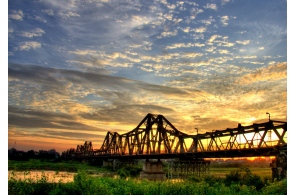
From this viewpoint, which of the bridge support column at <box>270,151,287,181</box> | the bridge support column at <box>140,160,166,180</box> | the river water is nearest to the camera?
the river water

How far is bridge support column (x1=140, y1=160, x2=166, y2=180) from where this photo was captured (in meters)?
42.2

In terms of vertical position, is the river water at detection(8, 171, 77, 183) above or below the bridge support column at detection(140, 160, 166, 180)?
above

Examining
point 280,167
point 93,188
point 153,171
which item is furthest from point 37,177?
point 153,171

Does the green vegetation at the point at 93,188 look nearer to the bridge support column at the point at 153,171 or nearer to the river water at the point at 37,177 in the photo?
the river water at the point at 37,177

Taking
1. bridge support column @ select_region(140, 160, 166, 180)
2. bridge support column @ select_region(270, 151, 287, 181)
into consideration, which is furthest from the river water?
bridge support column @ select_region(270, 151, 287, 181)

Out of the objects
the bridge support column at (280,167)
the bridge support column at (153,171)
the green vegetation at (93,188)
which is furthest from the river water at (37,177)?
the bridge support column at (280,167)

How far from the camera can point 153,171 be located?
44438mm

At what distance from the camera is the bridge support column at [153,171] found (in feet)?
139

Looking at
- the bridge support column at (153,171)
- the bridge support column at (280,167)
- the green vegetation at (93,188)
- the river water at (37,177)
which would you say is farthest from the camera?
the bridge support column at (153,171)

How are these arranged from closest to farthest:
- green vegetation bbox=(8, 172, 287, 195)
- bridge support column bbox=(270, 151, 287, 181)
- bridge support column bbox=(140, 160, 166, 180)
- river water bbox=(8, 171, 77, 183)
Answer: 1. green vegetation bbox=(8, 172, 287, 195)
2. river water bbox=(8, 171, 77, 183)
3. bridge support column bbox=(270, 151, 287, 181)
4. bridge support column bbox=(140, 160, 166, 180)

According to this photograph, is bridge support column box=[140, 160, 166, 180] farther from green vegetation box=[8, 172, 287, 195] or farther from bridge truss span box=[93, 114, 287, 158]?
green vegetation box=[8, 172, 287, 195]
